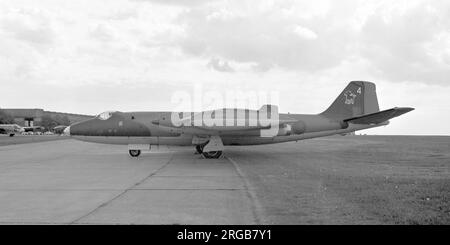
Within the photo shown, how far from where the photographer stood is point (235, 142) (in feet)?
78.2

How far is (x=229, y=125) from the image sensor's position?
20938 millimetres

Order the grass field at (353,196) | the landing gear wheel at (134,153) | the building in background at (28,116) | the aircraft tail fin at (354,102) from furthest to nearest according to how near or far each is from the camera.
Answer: the building in background at (28,116)
the aircraft tail fin at (354,102)
the landing gear wheel at (134,153)
the grass field at (353,196)

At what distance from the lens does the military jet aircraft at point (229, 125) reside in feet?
69.4

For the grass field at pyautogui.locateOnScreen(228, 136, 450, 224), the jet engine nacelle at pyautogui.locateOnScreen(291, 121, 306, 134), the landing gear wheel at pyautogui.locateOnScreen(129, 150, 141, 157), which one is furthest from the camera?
the jet engine nacelle at pyautogui.locateOnScreen(291, 121, 306, 134)

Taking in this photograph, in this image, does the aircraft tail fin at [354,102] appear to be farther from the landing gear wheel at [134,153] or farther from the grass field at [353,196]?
the landing gear wheel at [134,153]

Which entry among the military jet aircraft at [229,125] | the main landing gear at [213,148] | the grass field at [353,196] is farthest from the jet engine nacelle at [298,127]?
the grass field at [353,196]

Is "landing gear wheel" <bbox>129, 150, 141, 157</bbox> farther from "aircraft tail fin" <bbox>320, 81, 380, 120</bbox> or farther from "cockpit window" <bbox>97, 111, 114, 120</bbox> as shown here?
"aircraft tail fin" <bbox>320, 81, 380, 120</bbox>

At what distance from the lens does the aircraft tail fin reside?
84.8ft

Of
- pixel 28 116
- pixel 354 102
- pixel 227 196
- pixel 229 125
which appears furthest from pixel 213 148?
pixel 28 116

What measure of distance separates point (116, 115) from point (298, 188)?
584 inches

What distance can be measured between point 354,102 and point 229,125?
9311mm

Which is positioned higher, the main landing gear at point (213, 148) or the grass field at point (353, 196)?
the main landing gear at point (213, 148)

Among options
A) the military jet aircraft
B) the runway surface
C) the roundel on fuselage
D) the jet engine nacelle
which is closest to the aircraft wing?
the military jet aircraft
